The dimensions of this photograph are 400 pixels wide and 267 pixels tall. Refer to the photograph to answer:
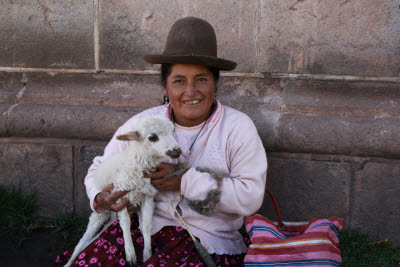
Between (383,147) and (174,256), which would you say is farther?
(383,147)

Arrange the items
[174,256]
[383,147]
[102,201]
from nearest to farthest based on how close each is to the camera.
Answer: [174,256], [102,201], [383,147]

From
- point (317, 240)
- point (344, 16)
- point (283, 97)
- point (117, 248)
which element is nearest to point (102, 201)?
point (117, 248)

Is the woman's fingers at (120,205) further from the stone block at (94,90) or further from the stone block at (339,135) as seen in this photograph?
the stone block at (339,135)

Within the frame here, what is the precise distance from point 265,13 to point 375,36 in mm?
915

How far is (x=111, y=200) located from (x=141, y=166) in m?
0.30

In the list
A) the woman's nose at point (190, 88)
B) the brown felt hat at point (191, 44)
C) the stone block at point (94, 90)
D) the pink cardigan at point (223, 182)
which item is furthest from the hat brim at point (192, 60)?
the stone block at point (94, 90)

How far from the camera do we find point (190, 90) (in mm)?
2557

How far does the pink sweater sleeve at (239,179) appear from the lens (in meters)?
2.38

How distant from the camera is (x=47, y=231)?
12.2ft

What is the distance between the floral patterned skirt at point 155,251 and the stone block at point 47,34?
6.15ft

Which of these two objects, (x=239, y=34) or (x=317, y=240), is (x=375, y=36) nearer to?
(x=239, y=34)

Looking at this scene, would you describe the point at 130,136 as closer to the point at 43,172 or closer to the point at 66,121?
the point at 66,121

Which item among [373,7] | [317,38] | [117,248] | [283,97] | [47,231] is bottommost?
[47,231]

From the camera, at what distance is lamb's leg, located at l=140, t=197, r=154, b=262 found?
242cm
